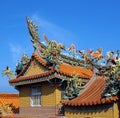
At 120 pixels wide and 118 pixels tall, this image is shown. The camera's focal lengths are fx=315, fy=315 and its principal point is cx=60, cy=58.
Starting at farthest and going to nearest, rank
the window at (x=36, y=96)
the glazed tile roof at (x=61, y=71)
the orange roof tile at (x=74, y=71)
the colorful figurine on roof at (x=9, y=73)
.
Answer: the colorful figurine on roof at (x=9, y=73) → the window at (x=36, y=96) → the orange roof tile at (x=74, y=71) → the glazed tile roof at (x=61, y=71)

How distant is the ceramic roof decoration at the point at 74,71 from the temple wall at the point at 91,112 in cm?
35

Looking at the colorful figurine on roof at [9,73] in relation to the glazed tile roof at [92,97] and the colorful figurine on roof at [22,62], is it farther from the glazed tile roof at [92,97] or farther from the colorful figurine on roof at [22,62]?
the glazed tile roof at [92,97]

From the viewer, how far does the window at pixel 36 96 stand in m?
18.6

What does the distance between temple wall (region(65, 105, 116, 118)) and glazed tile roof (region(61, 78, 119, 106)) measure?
32 cm

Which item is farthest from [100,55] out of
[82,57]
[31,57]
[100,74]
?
[31,57]

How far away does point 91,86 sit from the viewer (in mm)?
16641

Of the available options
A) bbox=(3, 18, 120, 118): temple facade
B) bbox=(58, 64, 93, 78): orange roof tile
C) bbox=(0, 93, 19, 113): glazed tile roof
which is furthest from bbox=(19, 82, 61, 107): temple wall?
bbox=(0, 93, 19, 113): glazed tile roof

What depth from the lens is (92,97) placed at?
15.1 metres

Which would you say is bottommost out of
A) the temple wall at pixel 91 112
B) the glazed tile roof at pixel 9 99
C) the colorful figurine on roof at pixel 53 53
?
the temple wall at pixel 91 112

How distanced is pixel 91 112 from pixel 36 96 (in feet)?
17.0

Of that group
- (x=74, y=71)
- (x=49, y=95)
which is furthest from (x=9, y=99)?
(x=74, y=71)

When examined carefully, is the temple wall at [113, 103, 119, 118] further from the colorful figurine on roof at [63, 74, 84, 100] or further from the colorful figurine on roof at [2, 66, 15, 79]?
the colorful figurine on roof at [2, 66, 15, 79]

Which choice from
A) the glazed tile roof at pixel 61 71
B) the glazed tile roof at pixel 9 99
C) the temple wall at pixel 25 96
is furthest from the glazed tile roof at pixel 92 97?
the glazed tile roof at pixel 9 99

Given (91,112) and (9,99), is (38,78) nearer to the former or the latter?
(91,112)
